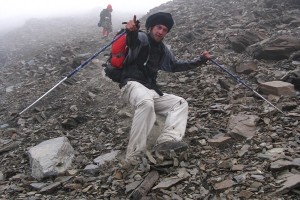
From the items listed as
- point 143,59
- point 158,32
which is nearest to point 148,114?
point 143,59

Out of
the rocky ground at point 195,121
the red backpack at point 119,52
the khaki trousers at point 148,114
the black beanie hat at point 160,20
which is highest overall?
the black beanie hat at point 160,20

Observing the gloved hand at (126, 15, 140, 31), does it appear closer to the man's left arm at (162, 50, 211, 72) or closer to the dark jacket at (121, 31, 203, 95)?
the dark jacket at (121, 31, 203, 95)

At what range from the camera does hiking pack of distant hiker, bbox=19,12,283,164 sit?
607cm

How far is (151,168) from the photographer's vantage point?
5789mm

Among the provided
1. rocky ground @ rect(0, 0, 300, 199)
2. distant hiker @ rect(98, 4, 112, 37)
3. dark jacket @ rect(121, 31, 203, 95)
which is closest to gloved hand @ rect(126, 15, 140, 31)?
dark jacket @ rect(121, 31, 203, 95)

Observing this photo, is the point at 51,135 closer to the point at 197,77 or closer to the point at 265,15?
the point at 197,77

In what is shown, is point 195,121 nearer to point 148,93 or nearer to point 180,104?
point 180,104

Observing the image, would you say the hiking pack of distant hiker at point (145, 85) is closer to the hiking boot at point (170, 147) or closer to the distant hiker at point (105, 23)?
the hiking boot at point (170, 147)

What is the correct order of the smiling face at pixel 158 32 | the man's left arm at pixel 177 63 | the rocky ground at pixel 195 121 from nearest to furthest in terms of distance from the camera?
the rocky ground at pixel 195 121 → the smiling face at pixel 158 32 → the man's left arm at pixel 177 63

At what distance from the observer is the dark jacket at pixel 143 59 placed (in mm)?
6583

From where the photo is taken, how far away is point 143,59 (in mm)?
6906

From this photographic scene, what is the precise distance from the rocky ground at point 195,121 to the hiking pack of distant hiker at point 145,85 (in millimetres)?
321

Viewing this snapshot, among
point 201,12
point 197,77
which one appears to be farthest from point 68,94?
point 201,12

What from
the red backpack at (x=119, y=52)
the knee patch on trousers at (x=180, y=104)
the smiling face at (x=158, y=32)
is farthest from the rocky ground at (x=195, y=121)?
the smiling face at (x=158, y=32)
